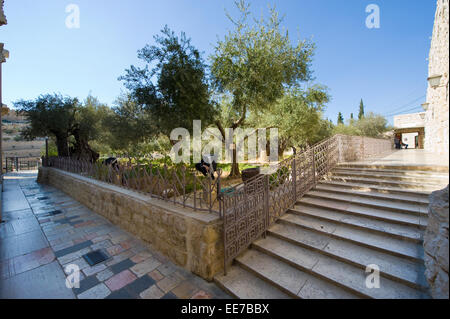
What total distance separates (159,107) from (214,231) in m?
4.55

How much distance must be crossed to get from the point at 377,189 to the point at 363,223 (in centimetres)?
138

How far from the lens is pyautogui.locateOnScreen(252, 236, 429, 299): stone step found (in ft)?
6.62

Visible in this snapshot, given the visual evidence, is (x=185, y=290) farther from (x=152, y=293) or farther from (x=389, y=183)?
(x=389, y=183)

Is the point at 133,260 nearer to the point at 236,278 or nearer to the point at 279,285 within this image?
the point at 236,278

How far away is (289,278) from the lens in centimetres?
247

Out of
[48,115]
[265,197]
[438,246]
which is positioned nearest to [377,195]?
[438,246]

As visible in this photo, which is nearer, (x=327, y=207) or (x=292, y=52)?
(x=327, y=207)

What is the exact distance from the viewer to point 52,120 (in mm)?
9766

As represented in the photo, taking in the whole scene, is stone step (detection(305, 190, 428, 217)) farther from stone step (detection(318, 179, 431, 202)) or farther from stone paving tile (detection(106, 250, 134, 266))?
stone paving tile (detection(106, 250, 134, 266))

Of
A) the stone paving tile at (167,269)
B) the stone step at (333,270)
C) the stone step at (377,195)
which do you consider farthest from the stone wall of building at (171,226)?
the stone step at (377,195)

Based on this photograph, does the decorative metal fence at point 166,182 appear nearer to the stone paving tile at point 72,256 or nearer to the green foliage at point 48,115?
the stone paving tile at point 72,256

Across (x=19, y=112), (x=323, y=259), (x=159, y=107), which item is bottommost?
(x=323, y=259)

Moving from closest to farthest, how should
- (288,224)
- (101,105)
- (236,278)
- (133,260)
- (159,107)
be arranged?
1. (236,278)
2. (133,260)
3. (288,224)
4. (159,107)
5. (101,105)
